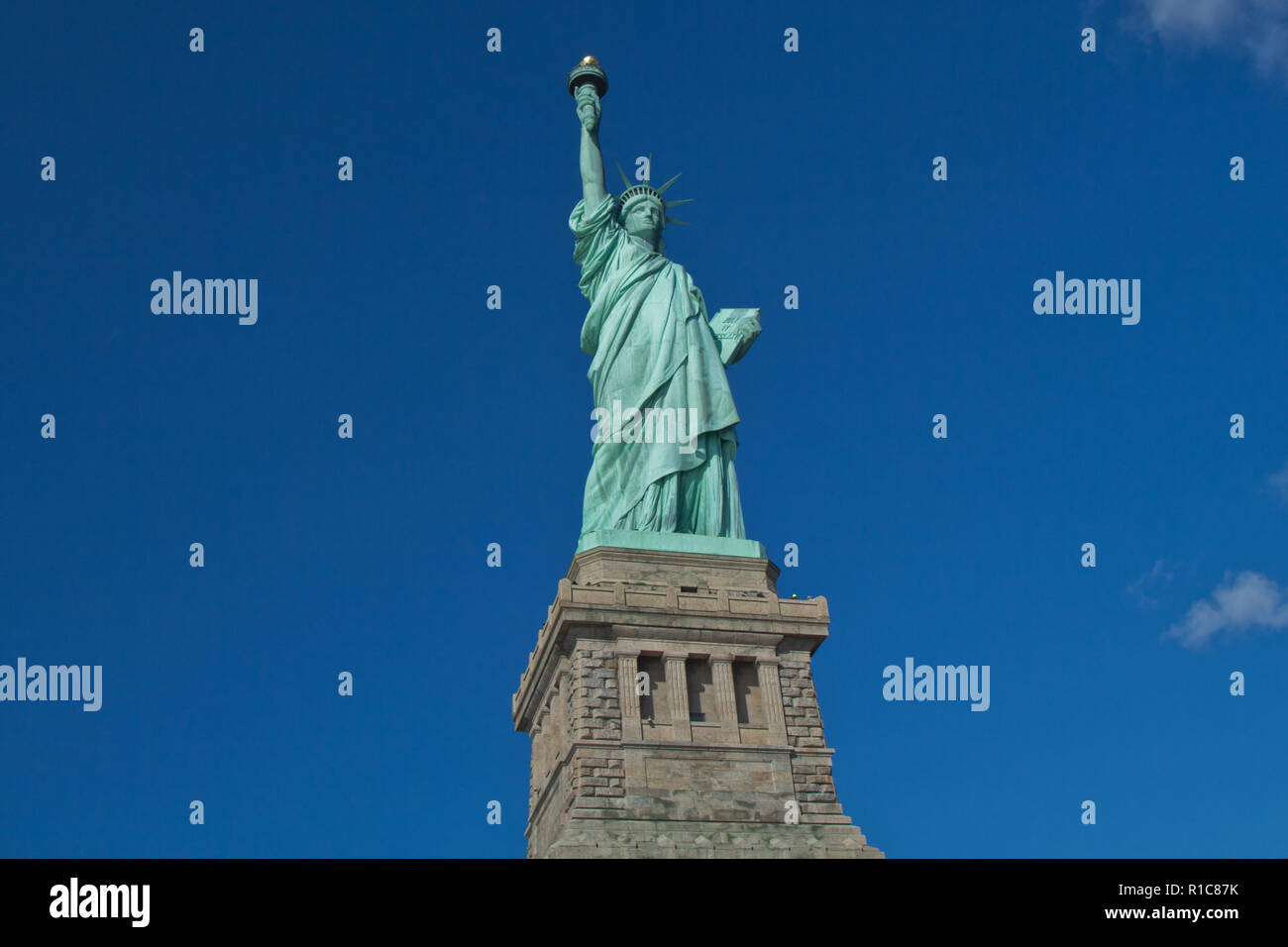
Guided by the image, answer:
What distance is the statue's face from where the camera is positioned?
40.3 meters

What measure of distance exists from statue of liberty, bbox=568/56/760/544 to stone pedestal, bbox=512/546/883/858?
91.9 inches

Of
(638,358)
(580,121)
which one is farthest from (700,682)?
(580,121)

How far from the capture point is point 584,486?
1458 inches

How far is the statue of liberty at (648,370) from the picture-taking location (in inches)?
1394

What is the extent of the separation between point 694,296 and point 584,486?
22.9 ft

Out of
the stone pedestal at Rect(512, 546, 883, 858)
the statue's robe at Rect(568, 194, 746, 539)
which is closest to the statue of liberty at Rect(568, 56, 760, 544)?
the statue's robe at Rect(568, 194, 746, 539)

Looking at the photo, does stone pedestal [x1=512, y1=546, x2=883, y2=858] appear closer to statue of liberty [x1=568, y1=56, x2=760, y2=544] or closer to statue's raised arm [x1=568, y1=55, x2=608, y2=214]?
statue of liberty [x1=568, y1=56, x2=760, y2=544]

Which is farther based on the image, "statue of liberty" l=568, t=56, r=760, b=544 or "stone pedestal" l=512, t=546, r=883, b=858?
"statue of liberty" l=568, t=56, r=760, b=544

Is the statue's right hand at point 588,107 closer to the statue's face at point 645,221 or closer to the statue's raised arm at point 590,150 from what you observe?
the statue's raised arm at point 590,150

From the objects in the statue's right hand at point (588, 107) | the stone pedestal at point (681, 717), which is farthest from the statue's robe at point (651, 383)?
the statue's right hand at point (588, 107)

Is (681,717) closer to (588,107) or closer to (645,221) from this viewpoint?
(645,221)
